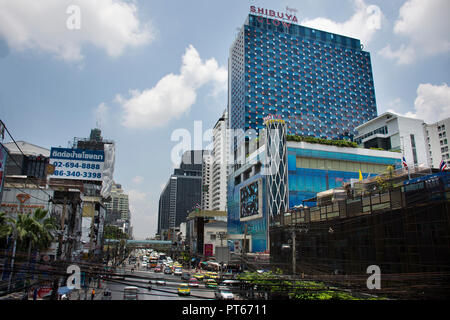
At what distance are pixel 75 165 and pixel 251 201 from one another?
50716 millimetres

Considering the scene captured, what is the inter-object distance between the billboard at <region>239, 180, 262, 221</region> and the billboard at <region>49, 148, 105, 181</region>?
147 ft

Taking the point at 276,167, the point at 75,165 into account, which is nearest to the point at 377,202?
the point at 75,165

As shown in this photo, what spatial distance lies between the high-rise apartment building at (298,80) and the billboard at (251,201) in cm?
4673

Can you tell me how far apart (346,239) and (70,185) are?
3989 cm

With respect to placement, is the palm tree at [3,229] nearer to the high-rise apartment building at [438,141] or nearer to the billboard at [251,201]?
the billboard at [251,201]

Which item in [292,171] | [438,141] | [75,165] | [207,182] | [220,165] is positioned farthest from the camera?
[207,182]

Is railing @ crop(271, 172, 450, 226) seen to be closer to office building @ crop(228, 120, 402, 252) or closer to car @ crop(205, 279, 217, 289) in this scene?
car @ crop(205, 279, 217, 289)

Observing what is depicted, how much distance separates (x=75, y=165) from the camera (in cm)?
4544

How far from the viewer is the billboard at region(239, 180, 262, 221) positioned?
80769 mm

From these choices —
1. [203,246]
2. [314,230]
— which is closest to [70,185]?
[314,230]

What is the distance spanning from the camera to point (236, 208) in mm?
99688

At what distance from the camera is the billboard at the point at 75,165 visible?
45.0 meters

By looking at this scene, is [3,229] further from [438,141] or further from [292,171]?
[438,141]
